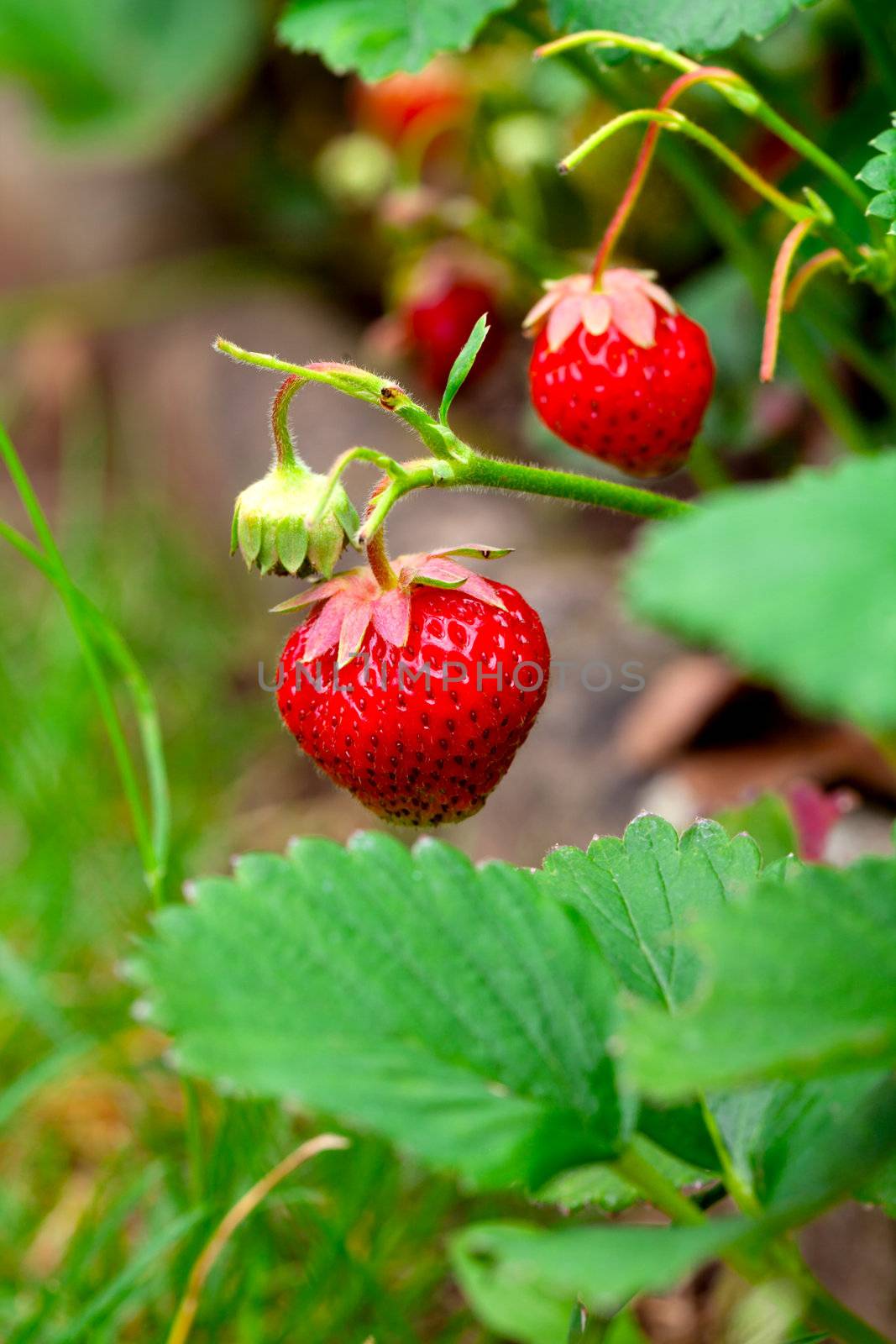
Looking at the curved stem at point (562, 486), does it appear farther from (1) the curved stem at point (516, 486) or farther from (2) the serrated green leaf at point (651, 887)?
(2) the serrated green leaf at point (651, 887)

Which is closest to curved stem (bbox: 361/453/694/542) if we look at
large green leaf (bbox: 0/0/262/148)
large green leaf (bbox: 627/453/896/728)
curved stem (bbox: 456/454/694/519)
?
curved stem (bbox: 456/454/694/519)

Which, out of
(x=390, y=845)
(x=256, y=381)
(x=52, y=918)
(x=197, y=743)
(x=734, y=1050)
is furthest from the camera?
(x=256, y=381)

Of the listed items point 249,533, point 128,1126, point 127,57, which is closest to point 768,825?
point 249,533

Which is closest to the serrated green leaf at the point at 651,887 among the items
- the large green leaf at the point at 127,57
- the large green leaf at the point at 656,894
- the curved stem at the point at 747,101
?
the large green leaf at the point at 656,894

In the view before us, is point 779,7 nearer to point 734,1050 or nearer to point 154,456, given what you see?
point 734,1050

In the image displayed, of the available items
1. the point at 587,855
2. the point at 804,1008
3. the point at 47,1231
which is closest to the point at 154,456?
the point at 47,1231

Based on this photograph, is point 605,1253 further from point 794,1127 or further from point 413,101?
point 413,101

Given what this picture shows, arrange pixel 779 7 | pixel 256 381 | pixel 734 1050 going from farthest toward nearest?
pixel 256 381 < pixel 779 7 < pixel 734 1050

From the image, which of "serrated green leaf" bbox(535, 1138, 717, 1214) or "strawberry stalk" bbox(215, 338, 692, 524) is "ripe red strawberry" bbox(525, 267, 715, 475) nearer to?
"strawberry stalk" bbox(215, 338, 692, 524)
